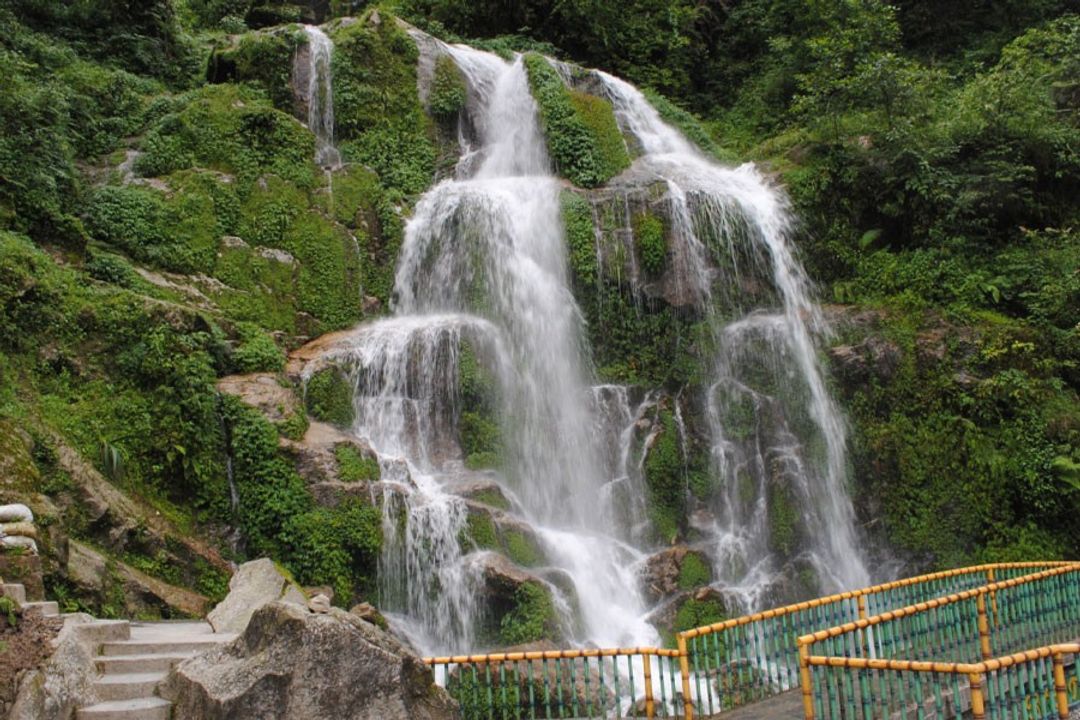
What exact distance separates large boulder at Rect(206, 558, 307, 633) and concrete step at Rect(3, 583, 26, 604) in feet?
6.40

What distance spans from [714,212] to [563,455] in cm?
635

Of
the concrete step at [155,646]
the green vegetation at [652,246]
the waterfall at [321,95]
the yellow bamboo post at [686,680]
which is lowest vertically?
the yellow bamboo post at [686,680]

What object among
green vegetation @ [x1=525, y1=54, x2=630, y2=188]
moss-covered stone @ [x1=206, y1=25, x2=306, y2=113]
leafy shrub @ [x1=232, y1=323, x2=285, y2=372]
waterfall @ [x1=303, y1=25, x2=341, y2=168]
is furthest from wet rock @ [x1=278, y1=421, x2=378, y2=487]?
moss-covered stone @ [x1=206, y1=25, x2=306, y2=113]

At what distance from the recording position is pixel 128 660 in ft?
22.8

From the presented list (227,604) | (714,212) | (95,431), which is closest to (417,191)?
→ (714,212)

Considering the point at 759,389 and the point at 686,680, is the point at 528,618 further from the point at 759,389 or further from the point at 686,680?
the point at 759,389

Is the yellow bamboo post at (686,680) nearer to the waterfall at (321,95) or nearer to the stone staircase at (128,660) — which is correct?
the stone staircase at (128,660)

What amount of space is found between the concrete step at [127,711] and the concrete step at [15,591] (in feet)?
3.65

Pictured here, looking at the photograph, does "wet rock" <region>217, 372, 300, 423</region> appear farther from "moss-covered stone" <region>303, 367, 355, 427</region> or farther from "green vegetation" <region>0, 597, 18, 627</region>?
"green vegetation" <region>0, 597, 18, 627</region>

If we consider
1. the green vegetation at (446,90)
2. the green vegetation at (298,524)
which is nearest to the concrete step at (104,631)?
the green vegetation at (298,524)

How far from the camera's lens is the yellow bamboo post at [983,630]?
782 cm

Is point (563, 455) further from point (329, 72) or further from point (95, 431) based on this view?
point (329, 72)

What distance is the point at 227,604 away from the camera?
874 cm

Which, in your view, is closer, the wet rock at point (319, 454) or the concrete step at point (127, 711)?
the concrete step at point (127, 711)
